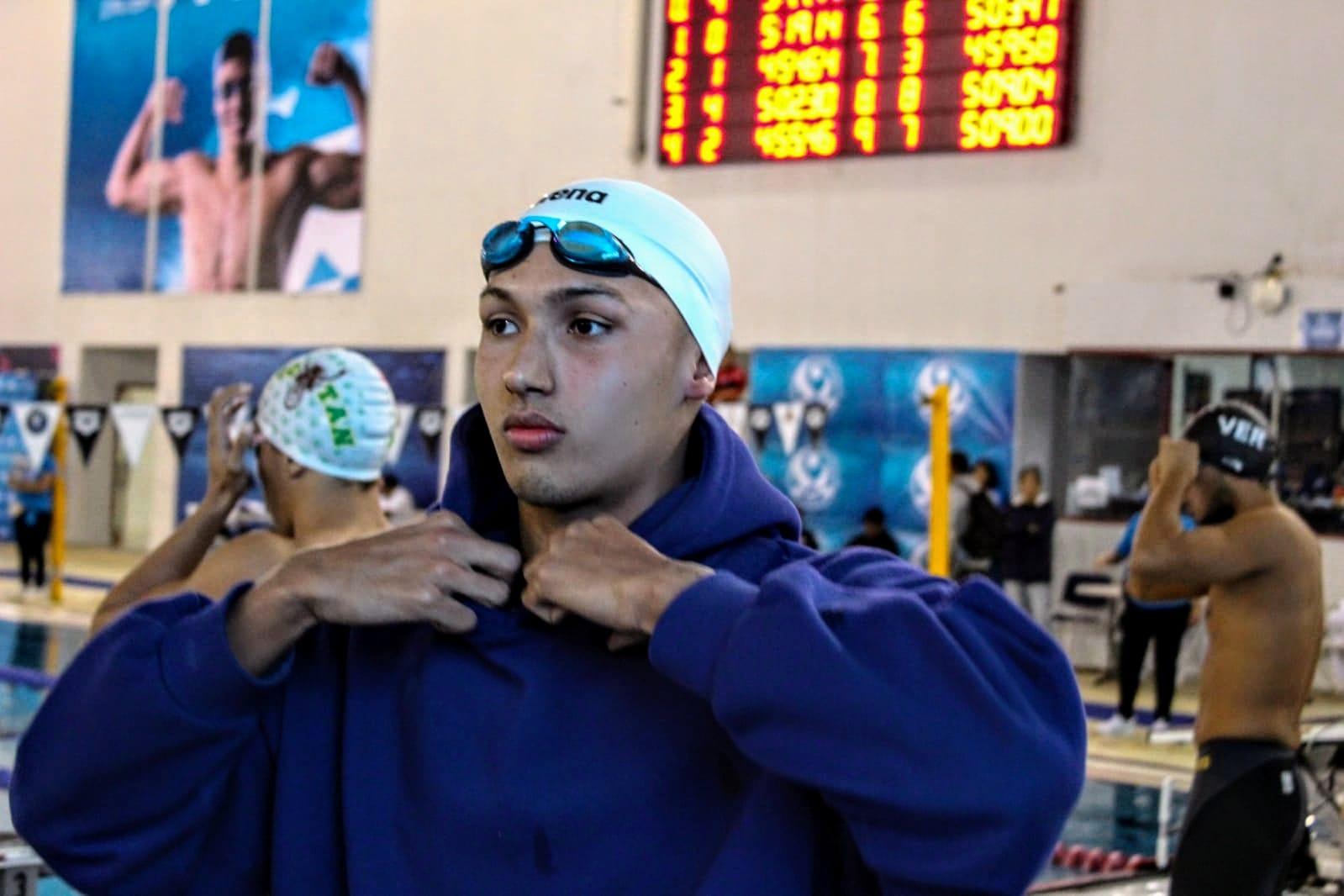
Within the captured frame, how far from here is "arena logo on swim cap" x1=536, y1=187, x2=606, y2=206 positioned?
185 cm

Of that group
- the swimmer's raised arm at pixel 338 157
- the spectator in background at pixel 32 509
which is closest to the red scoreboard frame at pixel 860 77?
the swimmer's raised arm at pixel 338 157

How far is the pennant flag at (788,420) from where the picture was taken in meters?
15.3

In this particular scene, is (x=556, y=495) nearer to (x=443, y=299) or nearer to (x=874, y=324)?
(x=874, y=324)

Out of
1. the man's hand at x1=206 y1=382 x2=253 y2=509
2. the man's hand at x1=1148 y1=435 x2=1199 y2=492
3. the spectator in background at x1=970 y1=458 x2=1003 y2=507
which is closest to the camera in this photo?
the man's hand at x1=206 y1=382 x2=253 y2=509

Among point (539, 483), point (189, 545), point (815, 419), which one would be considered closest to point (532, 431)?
point (539, 483)

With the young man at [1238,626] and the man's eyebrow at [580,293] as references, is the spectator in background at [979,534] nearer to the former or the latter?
the young man at [1238,626]

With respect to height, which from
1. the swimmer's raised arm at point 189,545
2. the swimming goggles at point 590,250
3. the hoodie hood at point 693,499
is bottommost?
the swimmer's raised arm at point 189,545

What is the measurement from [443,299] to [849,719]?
57.4 feet

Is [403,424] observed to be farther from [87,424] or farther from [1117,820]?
[1117,820]

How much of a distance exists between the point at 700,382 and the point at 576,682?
0.35 meters

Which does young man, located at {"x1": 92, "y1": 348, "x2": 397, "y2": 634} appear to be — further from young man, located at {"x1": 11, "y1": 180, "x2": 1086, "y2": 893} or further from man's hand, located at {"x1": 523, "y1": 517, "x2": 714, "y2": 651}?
man's hand, located at {"x1": 523, "y1": 517, "x2": 714, "y2": 651}

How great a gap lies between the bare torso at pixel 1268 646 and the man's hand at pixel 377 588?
11.8ft

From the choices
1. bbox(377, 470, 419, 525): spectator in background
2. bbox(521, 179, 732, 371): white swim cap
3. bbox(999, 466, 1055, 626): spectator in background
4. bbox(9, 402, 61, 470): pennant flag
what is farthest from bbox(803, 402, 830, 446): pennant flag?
bbox(521, 179, 732, 371): white swim cap

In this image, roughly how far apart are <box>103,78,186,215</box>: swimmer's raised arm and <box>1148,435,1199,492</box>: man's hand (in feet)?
58.4
